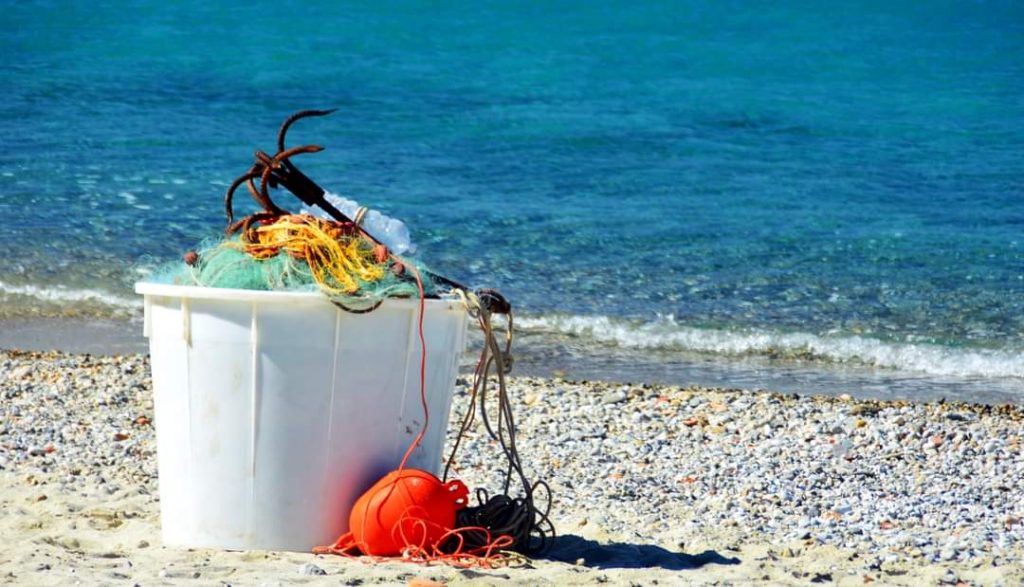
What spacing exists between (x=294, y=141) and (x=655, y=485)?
13.1 metres

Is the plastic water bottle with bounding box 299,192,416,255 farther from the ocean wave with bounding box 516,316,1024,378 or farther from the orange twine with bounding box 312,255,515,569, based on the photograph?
the ocean wave with bounding box 516,316,1024,378

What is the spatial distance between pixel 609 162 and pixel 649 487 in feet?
38.9

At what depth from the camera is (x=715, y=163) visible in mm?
17016

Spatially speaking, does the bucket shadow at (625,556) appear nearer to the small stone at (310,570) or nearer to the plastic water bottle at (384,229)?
the small stone at (310,570)

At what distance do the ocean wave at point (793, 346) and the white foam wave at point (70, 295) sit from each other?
122 inches

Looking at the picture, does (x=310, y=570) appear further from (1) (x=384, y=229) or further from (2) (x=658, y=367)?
(2) (x=658, y=367)

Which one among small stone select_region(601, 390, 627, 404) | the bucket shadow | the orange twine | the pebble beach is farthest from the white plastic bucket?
small stone select_region(601, 390, 627, 404)

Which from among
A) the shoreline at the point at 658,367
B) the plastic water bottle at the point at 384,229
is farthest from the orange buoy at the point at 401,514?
the shoreline at the point at 658,367

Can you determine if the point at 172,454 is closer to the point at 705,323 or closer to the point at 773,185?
the point at 705,323

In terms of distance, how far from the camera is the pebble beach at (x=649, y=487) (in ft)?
12.9

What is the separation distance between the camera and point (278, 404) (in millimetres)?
3752

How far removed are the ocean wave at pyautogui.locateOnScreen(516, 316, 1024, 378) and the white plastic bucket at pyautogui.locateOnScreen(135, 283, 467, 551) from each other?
5.30 meters

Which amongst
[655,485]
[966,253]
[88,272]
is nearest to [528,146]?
[966,253]

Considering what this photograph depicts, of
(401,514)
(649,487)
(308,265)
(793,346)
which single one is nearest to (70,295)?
(793,346)
